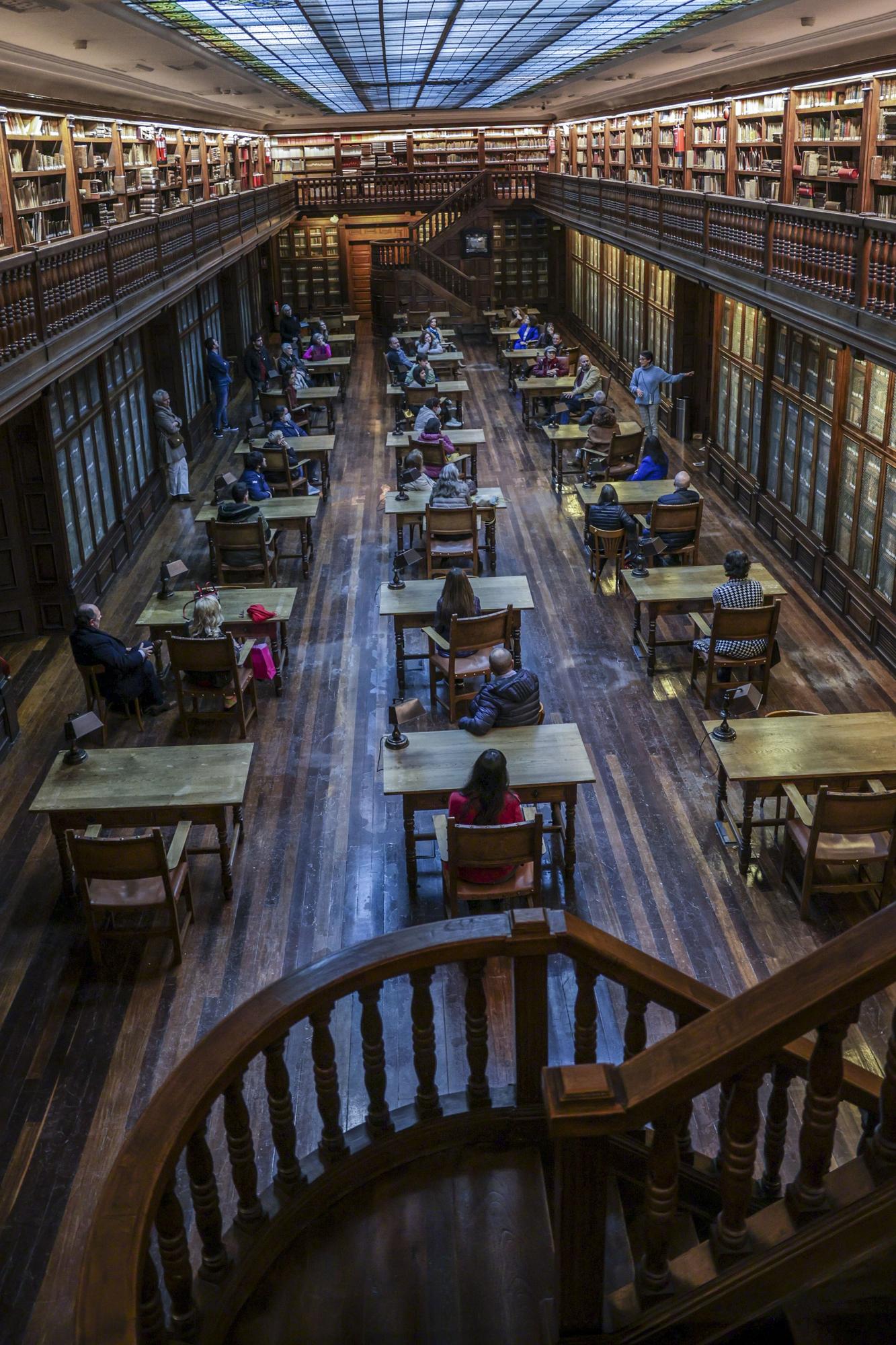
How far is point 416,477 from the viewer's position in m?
10.6

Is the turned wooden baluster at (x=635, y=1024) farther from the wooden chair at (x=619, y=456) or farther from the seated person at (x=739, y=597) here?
the wooden chair at (x=619, y=456)

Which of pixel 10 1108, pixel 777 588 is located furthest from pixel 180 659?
pixel 777 588

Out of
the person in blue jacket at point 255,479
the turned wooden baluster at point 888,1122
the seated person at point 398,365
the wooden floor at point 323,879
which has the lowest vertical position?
the wooden floor at point 323,879

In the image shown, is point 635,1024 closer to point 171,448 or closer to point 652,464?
point 652,464

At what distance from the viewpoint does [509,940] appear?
244 centimetres

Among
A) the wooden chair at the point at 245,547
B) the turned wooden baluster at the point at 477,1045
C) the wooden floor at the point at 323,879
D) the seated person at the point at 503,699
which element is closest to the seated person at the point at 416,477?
the wooden floor at the point at 323,879

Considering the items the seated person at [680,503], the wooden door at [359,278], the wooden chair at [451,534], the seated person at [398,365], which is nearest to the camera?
the seated person at [680,503]

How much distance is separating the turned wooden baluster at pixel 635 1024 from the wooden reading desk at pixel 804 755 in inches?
116

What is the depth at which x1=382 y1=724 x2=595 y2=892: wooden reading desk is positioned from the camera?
18.1ft

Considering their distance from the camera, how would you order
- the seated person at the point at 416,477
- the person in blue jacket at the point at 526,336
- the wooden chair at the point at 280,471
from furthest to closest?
the person in blue jacket at the point at 526,336
the wooden chair at the point at 280,471
the seated person at the point at 416,477

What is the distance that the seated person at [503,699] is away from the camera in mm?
5926

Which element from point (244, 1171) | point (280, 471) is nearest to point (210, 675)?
point (280, 471)

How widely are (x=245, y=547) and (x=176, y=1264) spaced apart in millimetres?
7554

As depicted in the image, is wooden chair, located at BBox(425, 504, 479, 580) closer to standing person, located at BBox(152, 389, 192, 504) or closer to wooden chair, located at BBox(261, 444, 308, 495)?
wooden chair, located at BBox(261, 444, 308, 495)
